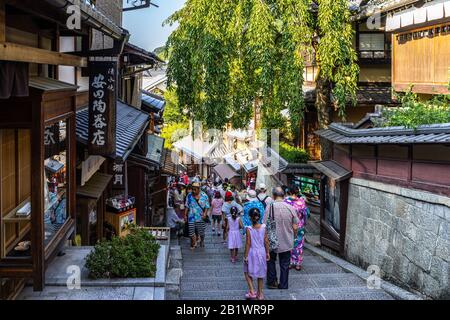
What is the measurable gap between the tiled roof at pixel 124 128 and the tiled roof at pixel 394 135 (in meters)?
4.90

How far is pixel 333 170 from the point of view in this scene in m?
14.5

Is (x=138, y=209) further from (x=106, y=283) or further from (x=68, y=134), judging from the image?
(x=106, y=283)

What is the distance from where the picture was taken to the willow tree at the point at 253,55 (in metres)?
16.8

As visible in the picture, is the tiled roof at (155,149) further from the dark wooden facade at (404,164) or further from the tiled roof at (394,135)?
the dark wooden facade at (404,164)

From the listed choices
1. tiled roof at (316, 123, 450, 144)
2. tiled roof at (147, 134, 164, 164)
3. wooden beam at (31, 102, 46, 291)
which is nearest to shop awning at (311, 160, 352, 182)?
tiled roof at (316, 123, 450, 144)

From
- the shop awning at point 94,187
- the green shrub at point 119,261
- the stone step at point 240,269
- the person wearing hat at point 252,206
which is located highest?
the shop awning at point 94,187

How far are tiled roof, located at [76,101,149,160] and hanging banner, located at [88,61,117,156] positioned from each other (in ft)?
1.00

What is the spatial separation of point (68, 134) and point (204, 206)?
6.57 meters

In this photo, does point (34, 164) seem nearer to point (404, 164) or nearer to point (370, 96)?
point (404, 164)

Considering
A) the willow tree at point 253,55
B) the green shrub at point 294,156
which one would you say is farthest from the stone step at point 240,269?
the green shrub at point 294,156

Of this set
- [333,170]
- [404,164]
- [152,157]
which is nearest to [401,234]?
[404,164]

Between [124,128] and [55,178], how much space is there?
570 centimetres

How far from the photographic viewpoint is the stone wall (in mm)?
8602

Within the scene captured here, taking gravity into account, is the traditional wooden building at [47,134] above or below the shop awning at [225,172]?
above
